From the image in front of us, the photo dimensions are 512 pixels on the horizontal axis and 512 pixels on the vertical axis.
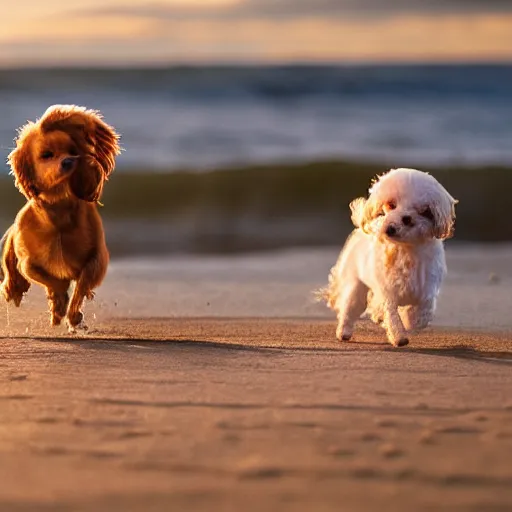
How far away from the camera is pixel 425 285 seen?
667 cm

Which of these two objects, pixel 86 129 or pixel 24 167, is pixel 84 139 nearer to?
pixel 86 129

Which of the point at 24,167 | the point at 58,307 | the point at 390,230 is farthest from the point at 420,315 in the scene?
the point at 24,167

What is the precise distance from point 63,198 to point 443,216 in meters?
2.01

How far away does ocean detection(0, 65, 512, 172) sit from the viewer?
21688 mm

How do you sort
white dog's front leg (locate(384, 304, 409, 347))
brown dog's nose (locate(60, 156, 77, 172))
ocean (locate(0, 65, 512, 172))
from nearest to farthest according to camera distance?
white dog's front leg (locate(384, 304, 409, 347)) < brown dog's nose (locate(60, 156, 77, 172)) < ocean (locate(0, 65, 512, 172))

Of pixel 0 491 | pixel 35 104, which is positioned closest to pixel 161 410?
pixel 0 491

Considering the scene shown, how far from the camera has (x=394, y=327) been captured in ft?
21.4

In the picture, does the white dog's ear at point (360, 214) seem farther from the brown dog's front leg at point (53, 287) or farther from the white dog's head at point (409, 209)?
the brown dog's front leg at point (53, 287)

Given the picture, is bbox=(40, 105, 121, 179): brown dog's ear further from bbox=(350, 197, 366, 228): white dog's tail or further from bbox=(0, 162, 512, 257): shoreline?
bbox=(0, 162, 512, 257): shoreline

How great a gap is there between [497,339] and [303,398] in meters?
2.54

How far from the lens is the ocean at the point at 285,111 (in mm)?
21688

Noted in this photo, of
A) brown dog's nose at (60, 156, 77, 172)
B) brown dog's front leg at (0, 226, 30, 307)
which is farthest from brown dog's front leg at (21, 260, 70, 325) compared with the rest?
brown dog's nose at (60, 156, 77, 172)

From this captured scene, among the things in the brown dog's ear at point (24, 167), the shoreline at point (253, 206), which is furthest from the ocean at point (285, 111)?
the brown dog's ear at point (24, 167)

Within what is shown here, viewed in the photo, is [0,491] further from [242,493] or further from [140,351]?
[140,351]
